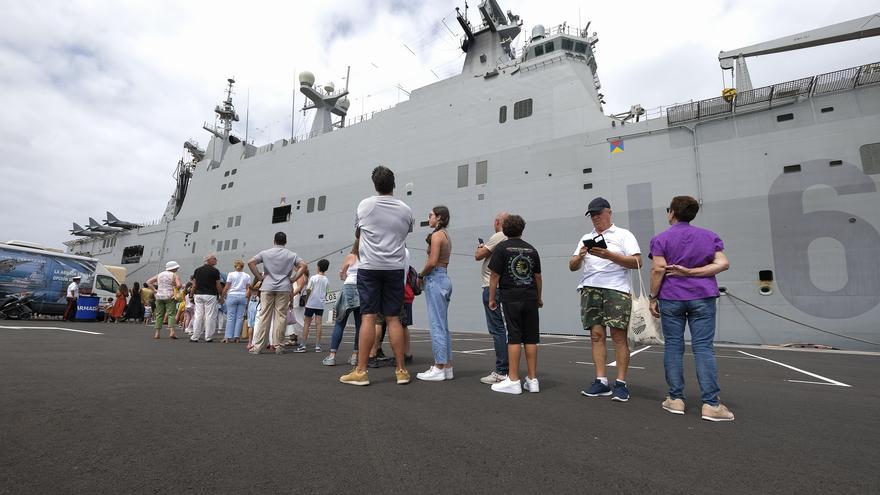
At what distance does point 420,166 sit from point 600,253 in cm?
1377

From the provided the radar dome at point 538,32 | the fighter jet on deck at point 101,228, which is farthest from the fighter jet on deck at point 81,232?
the radar dome at point 538,32

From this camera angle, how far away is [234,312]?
23.8ft

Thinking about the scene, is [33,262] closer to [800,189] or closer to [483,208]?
[483,208]

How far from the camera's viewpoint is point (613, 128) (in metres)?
12.7

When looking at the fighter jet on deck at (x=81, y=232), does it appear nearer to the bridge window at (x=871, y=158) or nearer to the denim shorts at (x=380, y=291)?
the denim shorts at (x=380, y=291)

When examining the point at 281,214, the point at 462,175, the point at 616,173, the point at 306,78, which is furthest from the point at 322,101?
the point at 616,173

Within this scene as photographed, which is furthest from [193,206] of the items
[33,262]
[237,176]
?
[33,262]

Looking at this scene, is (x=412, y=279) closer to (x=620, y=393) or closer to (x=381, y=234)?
(x=381, y=234)

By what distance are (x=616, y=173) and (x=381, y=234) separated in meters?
11.1

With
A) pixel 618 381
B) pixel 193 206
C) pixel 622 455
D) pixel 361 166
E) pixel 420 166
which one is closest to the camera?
pixel 622 455

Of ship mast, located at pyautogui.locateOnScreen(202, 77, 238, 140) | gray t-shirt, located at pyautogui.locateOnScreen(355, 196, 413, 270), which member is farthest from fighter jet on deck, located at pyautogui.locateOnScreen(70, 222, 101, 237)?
gray t-shirt, located at pyautogui.locateOnScreen(355, 196, 413, 270)

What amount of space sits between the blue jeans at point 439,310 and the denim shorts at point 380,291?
0.35 metres

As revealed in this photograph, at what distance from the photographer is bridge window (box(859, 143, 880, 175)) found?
31.8ft

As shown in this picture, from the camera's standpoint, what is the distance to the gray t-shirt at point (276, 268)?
18.2ft
